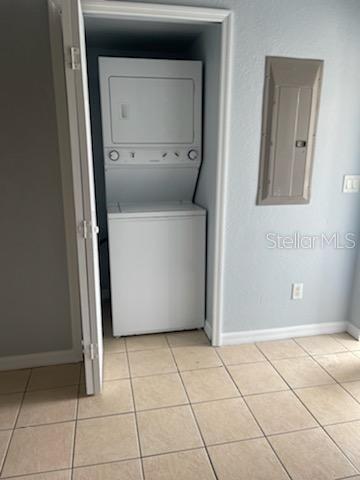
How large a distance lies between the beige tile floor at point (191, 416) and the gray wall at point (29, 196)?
312mm

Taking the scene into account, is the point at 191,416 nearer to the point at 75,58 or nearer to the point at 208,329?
the point at 208,329

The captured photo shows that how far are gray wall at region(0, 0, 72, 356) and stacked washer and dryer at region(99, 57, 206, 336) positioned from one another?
41 cm

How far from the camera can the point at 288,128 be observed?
87.0 inches

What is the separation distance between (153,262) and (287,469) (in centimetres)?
142

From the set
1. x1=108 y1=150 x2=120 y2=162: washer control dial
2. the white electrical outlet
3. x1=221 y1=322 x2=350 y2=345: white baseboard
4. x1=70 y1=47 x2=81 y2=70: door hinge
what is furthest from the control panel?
x1=221 y1=322 x2=350 y2=345: white baseboard

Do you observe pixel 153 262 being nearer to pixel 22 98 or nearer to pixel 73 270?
pixel 73 270

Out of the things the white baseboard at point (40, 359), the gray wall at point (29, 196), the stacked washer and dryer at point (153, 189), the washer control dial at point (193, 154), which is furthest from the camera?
the washer control dial at point (193, 154)

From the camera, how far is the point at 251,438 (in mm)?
1699

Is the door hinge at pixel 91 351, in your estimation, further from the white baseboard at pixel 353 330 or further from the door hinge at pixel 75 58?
the white baseboard at pixel 353 330

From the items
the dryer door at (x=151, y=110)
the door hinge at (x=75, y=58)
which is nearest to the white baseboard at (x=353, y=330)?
the dryer door at (x=151, y=110)

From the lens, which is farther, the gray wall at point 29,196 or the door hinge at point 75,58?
the gray wall at point 29,196

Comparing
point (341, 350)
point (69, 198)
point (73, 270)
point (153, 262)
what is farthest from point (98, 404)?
point (341, 350)

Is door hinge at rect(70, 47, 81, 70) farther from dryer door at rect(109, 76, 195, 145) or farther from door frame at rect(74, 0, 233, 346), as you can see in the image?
dryer door at rect(109, 76, 195, 145)

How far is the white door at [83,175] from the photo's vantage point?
1.59 m
